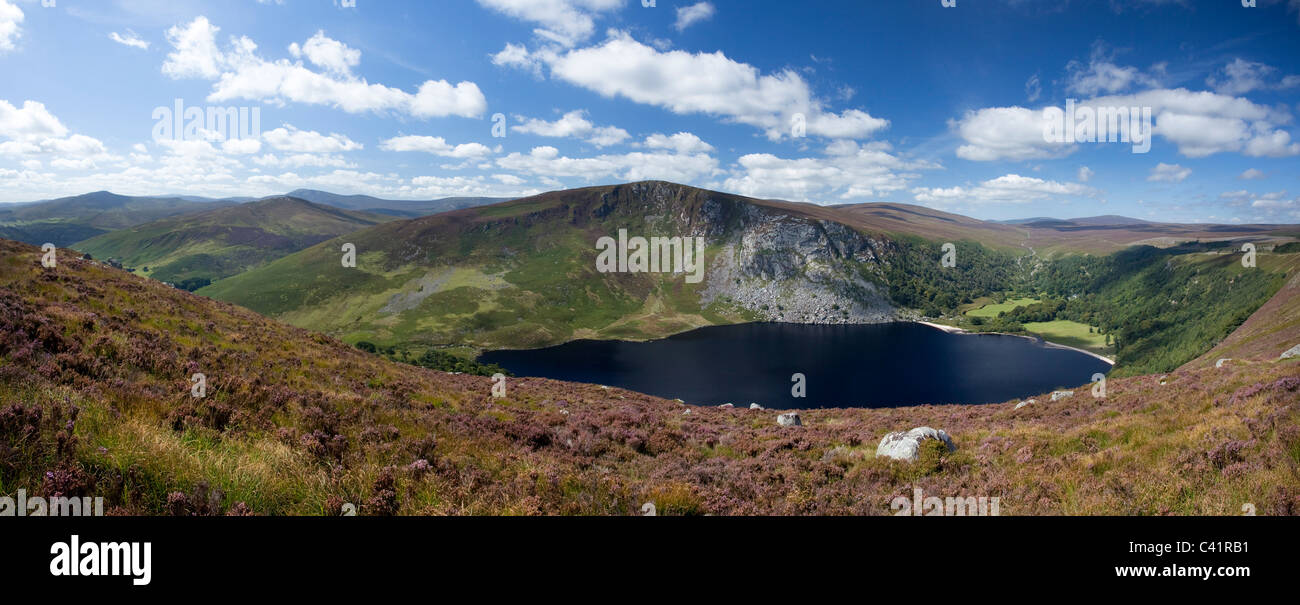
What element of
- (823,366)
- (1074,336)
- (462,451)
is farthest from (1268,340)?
(1074,336)

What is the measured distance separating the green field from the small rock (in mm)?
206382

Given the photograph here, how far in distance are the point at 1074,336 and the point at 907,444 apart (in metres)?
234

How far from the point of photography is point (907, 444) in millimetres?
12508

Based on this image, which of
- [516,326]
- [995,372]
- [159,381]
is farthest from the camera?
[516,326]

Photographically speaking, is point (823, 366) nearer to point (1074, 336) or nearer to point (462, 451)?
point (1074, 336)

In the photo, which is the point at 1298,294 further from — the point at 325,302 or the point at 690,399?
the point at 325,302

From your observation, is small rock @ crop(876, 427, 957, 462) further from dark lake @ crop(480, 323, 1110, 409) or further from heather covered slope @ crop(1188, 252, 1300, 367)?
dark lake @ crop(480, 323, 1110, 409)

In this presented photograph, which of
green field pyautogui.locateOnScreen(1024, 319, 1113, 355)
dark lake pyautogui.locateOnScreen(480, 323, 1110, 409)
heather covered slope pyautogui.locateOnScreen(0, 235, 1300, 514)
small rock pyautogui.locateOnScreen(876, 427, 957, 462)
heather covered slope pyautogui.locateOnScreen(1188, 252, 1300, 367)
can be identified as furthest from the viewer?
green field pyautogui.locateOnScreen(1024, 319, 1113, 355)

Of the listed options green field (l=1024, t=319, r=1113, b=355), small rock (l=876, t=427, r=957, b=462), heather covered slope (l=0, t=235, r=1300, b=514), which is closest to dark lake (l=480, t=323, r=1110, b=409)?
green field (l=1024, t=319, r=1113, b=355)

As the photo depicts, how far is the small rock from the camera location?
1212 centimetres
